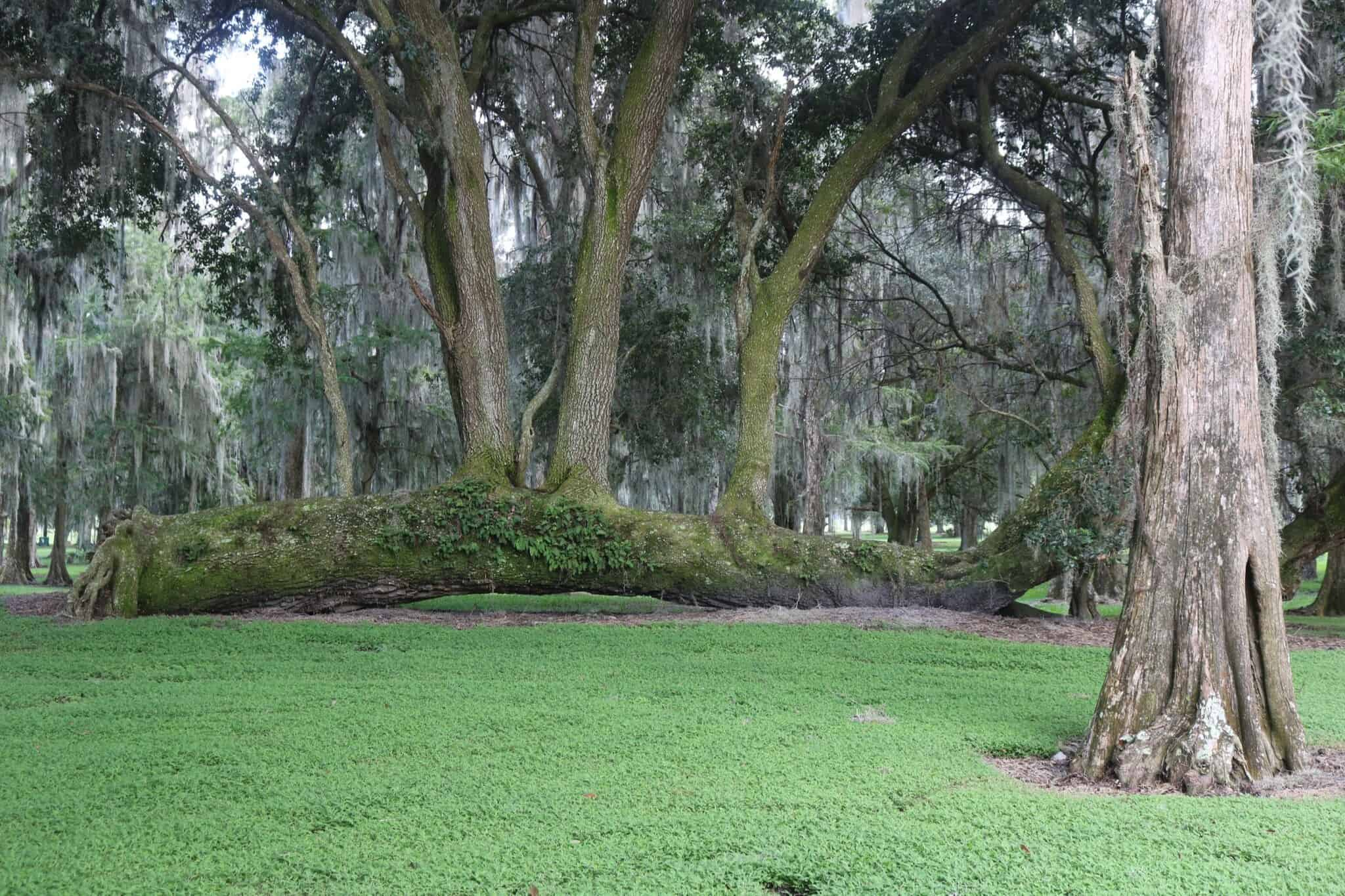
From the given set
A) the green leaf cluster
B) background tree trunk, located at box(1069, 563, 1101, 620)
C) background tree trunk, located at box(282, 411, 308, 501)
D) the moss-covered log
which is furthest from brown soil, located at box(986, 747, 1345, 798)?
background tree trunk, located at box(282, 411, 308, 501)

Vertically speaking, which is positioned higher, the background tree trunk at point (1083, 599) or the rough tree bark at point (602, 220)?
the rough tree bark at point (602, 220)

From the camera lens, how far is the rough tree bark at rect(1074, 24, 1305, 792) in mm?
3617

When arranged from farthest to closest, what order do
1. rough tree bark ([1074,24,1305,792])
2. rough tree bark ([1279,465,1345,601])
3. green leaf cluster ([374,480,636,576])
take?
rough tree bark ([1279,465,1345,601]) → green leaf cluster ([374,480,636,576]) → rough tree bark ([1074,24,1305,792])

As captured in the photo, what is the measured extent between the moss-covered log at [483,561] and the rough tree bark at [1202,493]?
487cm

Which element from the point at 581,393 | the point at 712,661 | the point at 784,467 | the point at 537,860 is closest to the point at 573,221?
the point at 581,393

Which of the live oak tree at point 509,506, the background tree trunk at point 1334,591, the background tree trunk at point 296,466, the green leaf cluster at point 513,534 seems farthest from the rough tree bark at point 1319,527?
the background tree trunk at point 296,466

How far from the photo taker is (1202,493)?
3770mm

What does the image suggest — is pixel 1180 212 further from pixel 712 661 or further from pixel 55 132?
pixel 55 132

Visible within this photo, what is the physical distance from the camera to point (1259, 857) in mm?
2773

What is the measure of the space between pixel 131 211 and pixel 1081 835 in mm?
11157

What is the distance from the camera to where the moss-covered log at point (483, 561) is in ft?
25.8

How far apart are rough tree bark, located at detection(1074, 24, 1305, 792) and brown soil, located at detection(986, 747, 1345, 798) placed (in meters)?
0.05

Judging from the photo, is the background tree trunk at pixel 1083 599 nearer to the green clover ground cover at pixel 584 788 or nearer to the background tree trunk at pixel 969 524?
the green clover ground cover at pixel 584 788

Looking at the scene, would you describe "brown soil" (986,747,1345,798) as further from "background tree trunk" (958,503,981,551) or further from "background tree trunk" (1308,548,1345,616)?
"background tree trunk" (958,503,981,551)
